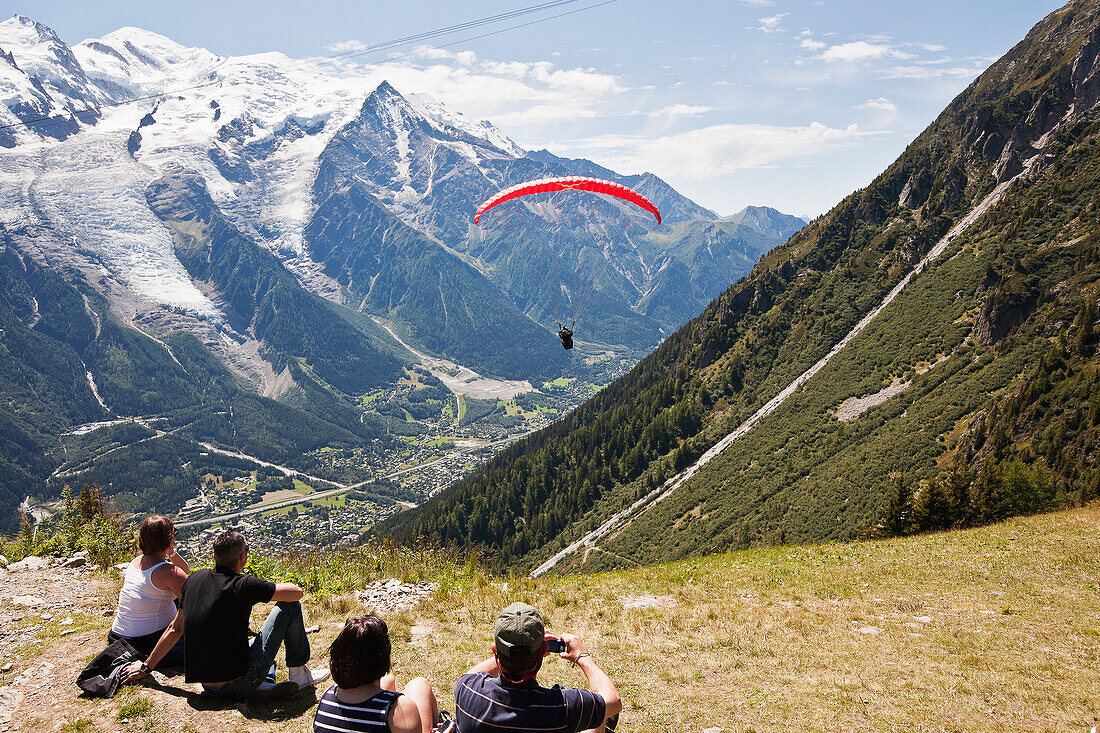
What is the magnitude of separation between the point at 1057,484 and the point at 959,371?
4413 centimetres

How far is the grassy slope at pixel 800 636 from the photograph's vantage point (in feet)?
24.4

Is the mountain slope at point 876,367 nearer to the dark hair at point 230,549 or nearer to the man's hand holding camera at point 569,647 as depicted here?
the man's hand holding camera at point 569,647

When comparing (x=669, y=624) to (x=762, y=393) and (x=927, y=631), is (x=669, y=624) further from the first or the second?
(x=762, y=393)

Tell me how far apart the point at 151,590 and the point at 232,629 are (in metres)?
1.97

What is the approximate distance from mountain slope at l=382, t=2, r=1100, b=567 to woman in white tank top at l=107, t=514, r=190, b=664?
25.5 metres

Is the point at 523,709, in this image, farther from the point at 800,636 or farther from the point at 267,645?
the point at 800,636

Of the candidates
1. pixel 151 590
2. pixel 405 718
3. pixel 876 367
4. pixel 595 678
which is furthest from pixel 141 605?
pixel 876 367

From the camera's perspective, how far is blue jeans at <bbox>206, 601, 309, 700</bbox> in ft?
24.5

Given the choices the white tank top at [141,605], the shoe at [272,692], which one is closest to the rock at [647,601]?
the shoe at [272,692]

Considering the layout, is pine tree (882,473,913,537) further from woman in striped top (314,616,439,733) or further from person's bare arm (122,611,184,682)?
person's bare arm (122,611,184,682)

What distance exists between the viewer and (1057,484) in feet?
104

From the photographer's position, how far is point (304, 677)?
26.1ft

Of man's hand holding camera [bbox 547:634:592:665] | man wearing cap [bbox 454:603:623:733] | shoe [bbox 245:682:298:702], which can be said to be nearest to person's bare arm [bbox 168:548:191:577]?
shoe [bbox 245:682:298:702]

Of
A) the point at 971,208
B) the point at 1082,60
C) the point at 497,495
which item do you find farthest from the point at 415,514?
the point at 1082,60
